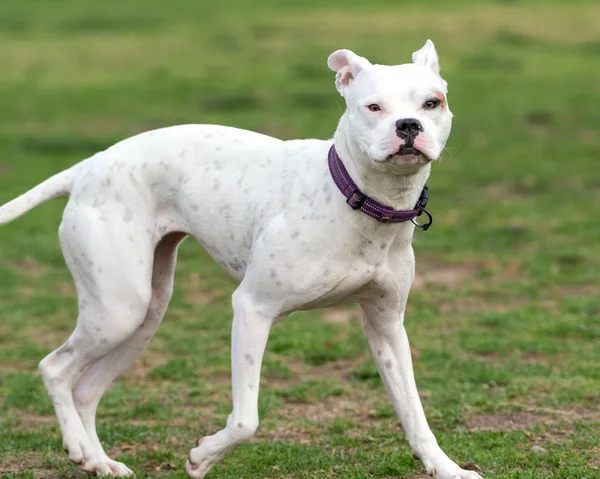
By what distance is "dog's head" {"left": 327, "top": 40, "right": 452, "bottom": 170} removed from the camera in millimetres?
5215

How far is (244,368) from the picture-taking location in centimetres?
587

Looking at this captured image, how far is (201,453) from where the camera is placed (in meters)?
5.91

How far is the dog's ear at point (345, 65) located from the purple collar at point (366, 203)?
350 mm

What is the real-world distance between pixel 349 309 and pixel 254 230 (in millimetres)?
4883

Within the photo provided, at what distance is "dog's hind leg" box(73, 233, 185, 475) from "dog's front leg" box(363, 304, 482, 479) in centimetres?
119

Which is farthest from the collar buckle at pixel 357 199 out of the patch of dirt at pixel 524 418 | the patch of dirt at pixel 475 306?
the patch of dirt at pixel 475 306

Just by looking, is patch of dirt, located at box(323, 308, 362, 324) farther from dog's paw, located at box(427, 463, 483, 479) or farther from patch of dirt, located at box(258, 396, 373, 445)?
dog's paw, located at box(427, 463, 483, 479)

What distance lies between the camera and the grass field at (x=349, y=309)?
7148 millimetres

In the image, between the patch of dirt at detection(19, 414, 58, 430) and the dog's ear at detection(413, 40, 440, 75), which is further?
the patch of dirt at detection(19, 414, 58, 430)

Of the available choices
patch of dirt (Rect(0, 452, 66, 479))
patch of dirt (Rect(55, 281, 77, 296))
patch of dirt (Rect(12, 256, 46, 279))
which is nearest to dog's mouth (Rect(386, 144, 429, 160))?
patch of dirt (Rect(0, 452, 66, 479))

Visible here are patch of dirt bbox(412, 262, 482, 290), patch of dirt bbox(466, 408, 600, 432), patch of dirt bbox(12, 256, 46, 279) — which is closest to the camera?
patch of dirt bbox(466, 408, 600, 432)

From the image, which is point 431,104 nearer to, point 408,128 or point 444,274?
point 408,128

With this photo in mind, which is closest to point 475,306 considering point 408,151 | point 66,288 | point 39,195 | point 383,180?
point 66,288

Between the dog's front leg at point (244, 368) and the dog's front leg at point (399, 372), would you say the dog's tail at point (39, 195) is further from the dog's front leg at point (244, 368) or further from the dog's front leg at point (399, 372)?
the dog's front leg at point (399, 372)
